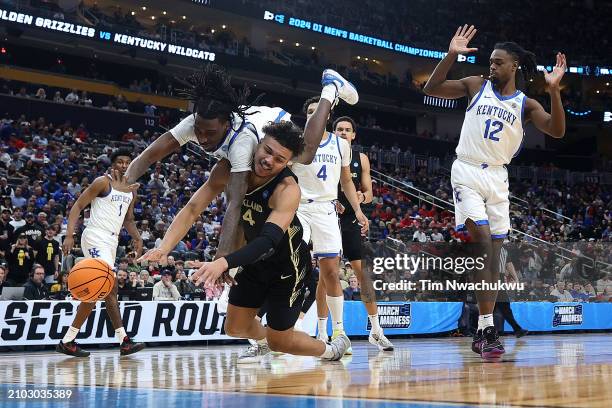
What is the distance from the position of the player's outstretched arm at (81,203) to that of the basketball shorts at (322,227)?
2634 millimetres

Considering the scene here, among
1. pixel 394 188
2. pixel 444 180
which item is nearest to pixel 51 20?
pixel 394 188

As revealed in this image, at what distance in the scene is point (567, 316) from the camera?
16672mm

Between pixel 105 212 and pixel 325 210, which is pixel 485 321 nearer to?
pixel 325 210

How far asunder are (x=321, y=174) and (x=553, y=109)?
7.71 ft

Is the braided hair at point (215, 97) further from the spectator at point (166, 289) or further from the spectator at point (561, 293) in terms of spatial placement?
the spectator at point (561, 293)

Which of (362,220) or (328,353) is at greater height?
(362,220)

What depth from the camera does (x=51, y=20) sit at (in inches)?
1123

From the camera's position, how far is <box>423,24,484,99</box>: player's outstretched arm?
7262 mm

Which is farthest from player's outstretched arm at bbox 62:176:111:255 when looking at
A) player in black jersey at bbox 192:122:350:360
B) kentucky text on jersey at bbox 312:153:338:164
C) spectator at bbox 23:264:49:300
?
player in black jersey at bbox 192:122:350:360

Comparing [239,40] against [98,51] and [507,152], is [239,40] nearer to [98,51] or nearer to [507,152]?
[98,51]

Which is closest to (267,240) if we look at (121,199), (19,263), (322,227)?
(322,227)

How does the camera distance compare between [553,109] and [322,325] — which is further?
[322,325]

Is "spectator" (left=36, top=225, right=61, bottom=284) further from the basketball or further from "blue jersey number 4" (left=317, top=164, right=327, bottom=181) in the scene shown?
"blue jersey number 4" (left=317, top=164, right=327, bottom=181)

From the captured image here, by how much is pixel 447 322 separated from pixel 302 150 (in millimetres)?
10240
